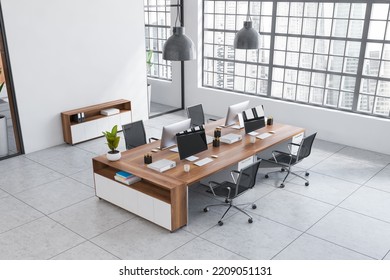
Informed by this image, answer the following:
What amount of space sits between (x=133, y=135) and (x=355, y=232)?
3.71 m

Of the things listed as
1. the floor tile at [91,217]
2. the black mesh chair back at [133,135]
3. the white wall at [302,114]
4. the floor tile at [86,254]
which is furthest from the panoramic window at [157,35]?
the floor tile at [86,254]

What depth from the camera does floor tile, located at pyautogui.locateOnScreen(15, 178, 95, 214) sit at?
241 inches

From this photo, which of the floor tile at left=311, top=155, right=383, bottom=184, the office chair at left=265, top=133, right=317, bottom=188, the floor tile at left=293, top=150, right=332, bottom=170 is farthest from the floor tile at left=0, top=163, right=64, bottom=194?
the floor tile at left=311, top=155, right=383, bottom=184

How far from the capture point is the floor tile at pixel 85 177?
6.84m

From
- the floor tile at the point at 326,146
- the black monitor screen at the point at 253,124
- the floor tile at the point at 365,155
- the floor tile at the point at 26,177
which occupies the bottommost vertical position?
the floor tile at the point at 26,177

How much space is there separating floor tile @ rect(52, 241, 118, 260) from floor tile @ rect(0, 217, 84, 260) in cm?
9

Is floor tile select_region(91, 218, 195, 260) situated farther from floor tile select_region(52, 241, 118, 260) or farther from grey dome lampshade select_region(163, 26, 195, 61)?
grey dome lampshade select_region(163, 26, 195, 61)

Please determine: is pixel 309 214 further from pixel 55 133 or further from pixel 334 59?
pixel 55 133

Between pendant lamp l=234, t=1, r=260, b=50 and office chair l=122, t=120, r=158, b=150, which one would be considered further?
office chair l=122, t=120, r=158, b=150

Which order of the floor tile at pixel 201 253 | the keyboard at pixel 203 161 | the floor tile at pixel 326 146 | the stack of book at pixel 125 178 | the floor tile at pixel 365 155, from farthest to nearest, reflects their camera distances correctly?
the floor tile at pixel 326 146, the floor tile at pixel 365 155, the keyboard at pixel 203 161, the stack of book at pixel 125 178, the floor tile at pixel 201 253

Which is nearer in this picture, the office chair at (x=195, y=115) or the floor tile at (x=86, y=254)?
the floor tile at (x=86, y=254)

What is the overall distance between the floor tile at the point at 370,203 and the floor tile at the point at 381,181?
0.17 m

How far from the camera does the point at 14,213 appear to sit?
5.91 meters

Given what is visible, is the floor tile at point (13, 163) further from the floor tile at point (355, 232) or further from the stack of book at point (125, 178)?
the floor tile at point (355, 232)
